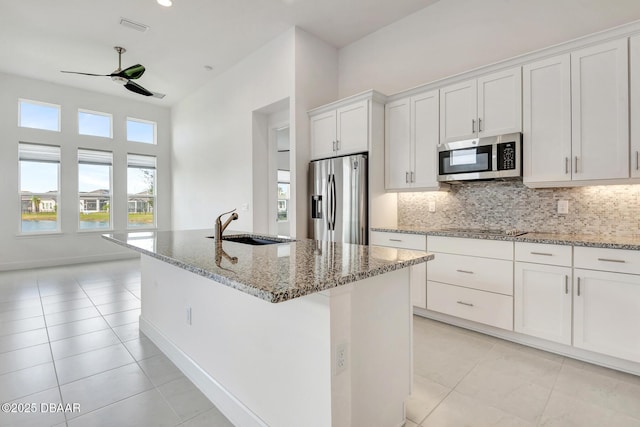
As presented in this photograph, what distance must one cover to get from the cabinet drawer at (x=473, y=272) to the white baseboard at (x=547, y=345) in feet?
1.21

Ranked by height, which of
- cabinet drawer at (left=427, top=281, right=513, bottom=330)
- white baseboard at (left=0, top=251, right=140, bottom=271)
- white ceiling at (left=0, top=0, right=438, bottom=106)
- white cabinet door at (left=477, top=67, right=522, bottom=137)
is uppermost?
white ceiling at (left=0, top=0, right=438, bottom=106)

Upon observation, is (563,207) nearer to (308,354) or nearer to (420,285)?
(420,285)

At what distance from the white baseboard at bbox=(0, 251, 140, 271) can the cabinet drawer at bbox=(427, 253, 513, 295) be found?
646 centimetres

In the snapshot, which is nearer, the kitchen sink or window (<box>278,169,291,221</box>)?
the kitchen sink

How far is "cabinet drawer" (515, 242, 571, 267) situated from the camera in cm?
230

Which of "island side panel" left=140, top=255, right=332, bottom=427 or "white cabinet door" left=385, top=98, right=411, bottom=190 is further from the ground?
"white cabinet door" left=385, top=98, right=411, bottom=190

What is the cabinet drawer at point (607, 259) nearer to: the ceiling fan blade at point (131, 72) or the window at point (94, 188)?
the ceiling fan blade at point (131, 72)

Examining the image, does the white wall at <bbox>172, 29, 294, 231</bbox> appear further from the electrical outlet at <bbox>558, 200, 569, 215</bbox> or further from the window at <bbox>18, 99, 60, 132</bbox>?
the electrical outlet at <bbox>558, 200, 569, 215</bbox>

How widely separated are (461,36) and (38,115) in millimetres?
7158

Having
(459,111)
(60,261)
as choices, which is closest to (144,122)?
(60,261)

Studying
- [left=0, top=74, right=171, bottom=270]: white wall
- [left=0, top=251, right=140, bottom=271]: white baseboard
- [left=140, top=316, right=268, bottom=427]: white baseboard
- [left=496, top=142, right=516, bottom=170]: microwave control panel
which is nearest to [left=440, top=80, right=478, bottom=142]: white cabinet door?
[left=496, top=142, right=516, bottom=170]: microwave control panel

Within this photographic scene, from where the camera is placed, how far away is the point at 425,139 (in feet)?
10.9

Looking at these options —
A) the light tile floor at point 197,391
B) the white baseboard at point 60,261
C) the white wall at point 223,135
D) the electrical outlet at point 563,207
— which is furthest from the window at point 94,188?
the electrical outlet at point 563,207

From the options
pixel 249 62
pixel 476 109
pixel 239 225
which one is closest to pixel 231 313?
pixel 476 109
